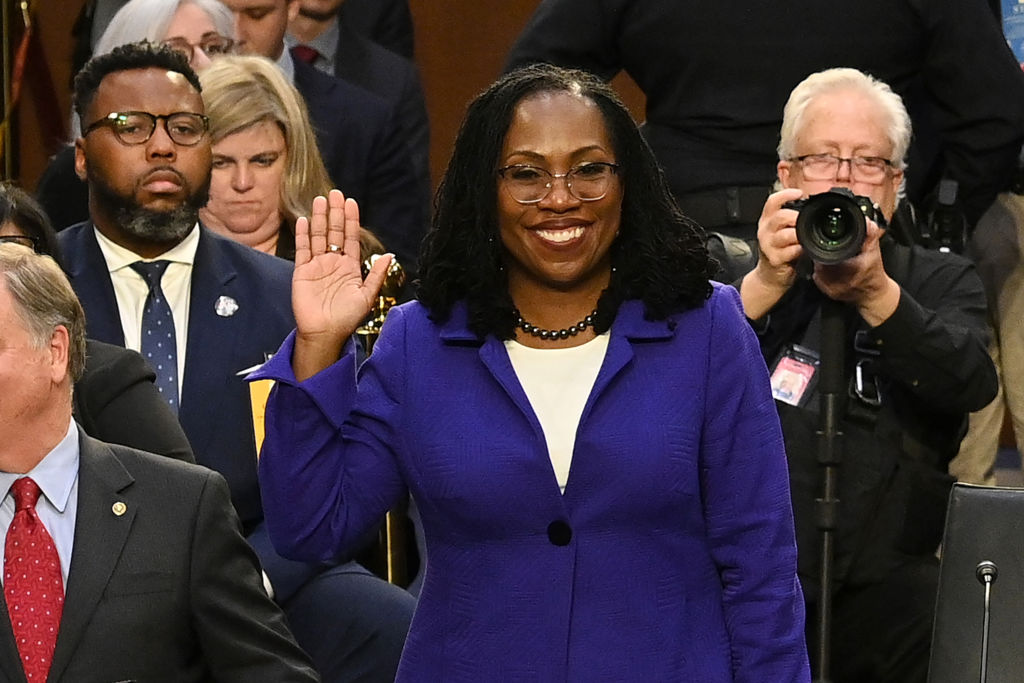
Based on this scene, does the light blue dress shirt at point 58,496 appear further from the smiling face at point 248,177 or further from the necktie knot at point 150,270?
the smiling face at point 248,177

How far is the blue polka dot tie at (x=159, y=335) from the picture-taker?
3.86 m

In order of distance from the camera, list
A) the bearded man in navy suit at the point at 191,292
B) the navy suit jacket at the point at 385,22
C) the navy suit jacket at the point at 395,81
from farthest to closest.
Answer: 1. the navy suit jacket at the point at 385,22
2. the navy suit jacket at the point at 395,81
3. the bearded man in navy suit at the point at 191,292

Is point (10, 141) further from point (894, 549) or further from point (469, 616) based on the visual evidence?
point (469, 616)

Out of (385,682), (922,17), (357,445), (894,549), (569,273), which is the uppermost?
(922,17)

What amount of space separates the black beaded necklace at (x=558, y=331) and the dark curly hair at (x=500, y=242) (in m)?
0.01

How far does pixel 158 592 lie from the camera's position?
266 cm

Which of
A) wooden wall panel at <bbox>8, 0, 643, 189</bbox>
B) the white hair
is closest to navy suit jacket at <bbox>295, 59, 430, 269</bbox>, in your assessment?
the white hair

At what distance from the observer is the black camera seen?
3.54m

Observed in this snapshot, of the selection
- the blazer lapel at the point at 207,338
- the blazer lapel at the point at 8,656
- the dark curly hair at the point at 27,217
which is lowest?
the blazer lapel at the point at 8,656

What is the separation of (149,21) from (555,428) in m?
2.67

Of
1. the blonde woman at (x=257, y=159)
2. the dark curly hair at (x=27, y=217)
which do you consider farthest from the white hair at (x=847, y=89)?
the dark curly hair at (x=27, y=217)

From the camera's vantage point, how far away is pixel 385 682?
378cm

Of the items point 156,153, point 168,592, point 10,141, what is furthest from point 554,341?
point 10,141

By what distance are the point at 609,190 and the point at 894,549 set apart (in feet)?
5.08
